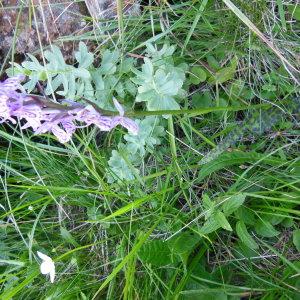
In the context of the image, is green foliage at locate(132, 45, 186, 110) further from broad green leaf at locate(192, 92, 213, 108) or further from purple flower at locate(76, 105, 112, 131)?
purple flower at locate(76, 105, 112, 131)

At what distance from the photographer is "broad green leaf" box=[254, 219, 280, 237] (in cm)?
162

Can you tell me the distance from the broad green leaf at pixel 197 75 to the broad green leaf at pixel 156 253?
1.89 feet

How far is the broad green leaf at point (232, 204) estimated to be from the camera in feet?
5.13

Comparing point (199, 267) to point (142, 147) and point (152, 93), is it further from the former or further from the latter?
point (152, 93)

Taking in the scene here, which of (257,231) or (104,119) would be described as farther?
(257,231)

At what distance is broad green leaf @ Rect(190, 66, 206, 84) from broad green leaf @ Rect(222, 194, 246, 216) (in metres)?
0.44

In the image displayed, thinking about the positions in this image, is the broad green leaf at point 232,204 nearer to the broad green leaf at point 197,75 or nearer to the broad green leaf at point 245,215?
the broad green leaf at point 245,215

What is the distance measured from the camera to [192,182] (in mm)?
1703

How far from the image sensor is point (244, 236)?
1604 millimetres

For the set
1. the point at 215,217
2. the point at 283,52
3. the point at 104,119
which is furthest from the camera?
the point at 283,52

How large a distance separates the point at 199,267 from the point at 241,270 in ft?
0.49

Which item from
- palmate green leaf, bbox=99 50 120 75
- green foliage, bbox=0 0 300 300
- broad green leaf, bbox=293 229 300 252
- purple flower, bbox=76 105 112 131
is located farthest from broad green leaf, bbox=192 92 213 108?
purple flower, bbox=76 105 112 131

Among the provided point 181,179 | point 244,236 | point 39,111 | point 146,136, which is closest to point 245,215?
point 244,236

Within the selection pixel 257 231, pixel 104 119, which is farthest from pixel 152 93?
pixel 257 231
